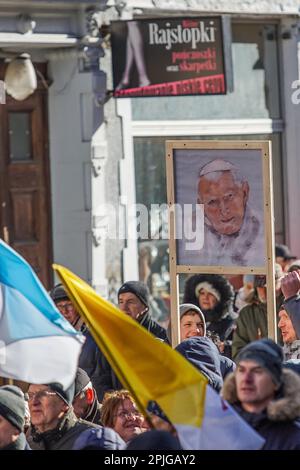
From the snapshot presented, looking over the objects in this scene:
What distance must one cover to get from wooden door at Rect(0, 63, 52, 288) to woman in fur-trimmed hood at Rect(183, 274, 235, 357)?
74.3 inches

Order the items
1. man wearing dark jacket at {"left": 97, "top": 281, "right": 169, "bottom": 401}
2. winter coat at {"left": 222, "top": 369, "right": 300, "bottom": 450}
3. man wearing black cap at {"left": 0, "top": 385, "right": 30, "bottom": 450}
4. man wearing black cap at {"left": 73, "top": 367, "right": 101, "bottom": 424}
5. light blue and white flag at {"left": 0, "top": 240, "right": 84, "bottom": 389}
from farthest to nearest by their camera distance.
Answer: man wearing dark jacket at {"left": 97, "top": 281, "right": 169, "bottom": 401} → man wearing black cap at {"left": 73, "top": 367, "right": 101, "bottom": 424} → man wearing black cap at {"left": 0, "top": 385, "right": 30, "bottom": 450} → light blue and white flag at {"left": 0, "top": 240, "right": 84, "bottom": 389} → winter coat at {"left": 222, "top": 369, "right": 300, "bottom": 450}

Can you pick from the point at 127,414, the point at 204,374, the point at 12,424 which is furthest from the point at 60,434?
the point at 204,374

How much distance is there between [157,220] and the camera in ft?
43.7

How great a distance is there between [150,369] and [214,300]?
5.44m

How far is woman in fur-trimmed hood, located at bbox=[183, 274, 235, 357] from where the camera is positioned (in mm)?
11159

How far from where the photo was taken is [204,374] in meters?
7.43

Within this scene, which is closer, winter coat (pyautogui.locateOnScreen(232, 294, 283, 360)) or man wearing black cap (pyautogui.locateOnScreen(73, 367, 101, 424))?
man wearing black cap (pyautogui.locateOnScreen(73, 367, 101, 424))

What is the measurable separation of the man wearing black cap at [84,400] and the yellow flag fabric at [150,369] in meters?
1.71

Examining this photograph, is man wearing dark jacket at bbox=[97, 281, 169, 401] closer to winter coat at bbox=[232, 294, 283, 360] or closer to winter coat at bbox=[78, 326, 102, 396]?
winter coat at bbox=[78, 326, 102, 396]

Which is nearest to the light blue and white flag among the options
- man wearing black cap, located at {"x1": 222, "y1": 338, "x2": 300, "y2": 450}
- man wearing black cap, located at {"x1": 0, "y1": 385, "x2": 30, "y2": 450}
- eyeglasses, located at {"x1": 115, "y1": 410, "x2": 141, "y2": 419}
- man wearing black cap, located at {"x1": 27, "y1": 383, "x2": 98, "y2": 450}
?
man wearing black cap, located at {"x1": 0, "y1": 385, "x2": 30, "y2": 450}

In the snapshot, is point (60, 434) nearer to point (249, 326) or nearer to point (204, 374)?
point (204, 374)

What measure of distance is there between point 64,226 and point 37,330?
647 centimetres

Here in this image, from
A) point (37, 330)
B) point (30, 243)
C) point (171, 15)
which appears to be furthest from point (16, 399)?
point (171, 15)

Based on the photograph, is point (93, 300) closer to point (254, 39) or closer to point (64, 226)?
point (64, 226)
